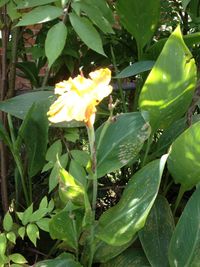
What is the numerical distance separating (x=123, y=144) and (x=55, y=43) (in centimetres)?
31

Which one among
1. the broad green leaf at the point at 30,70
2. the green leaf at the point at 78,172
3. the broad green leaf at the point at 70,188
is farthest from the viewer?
the broad green leaf at the point at 30,70

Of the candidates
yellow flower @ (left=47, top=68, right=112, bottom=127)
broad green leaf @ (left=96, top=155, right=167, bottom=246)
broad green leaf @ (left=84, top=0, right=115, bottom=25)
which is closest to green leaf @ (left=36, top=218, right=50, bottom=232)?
broad green leaf @ (left=96, top=155, right=167, bottom=246)

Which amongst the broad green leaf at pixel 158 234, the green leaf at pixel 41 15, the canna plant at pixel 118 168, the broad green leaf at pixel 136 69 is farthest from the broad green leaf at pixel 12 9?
the broad green leaf at pixel 158 234

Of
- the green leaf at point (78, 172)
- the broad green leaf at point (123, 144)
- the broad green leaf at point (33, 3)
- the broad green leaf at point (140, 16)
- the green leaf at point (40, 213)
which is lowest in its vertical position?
the green leaf at point (40, 213)

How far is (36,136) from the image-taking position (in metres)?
1.46

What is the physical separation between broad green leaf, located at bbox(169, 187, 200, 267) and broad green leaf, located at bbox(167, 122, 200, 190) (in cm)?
7

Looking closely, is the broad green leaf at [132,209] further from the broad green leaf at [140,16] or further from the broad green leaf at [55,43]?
the broad green leaf at [140,16]

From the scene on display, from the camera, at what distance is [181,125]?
152cm

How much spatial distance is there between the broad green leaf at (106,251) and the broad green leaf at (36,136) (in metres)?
0.33

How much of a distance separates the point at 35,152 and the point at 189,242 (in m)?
0.53

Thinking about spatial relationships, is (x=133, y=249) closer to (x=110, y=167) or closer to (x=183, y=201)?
(x=110, y=167)

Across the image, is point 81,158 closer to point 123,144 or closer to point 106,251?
point 123,144

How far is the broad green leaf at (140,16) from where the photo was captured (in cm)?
151

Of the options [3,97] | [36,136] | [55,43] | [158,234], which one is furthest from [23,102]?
[158,234]
